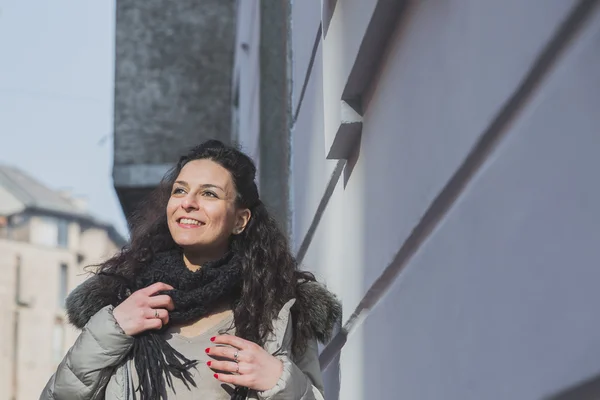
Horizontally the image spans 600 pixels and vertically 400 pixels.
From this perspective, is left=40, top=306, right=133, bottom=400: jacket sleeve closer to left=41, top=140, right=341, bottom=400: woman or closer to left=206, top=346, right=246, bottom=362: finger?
left=41, top=140, right=341, bottom=400: woman

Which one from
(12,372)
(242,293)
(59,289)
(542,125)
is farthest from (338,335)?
(59,289)

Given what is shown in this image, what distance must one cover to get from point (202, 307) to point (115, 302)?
0.81ft

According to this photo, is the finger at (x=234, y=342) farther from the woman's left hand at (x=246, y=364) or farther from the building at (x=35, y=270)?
the building at (x=35, y=270)

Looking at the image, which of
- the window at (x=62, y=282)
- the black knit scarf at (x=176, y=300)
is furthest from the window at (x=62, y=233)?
the black knit scarf at (x=176, y=300)

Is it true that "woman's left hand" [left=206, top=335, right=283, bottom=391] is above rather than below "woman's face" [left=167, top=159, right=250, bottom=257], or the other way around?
below

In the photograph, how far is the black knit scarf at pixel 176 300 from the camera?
2730 mm

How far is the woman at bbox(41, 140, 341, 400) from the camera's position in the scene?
8.77 feet

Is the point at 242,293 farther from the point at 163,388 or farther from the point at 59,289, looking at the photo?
the point at 59,289

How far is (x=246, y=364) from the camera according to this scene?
8.52ft

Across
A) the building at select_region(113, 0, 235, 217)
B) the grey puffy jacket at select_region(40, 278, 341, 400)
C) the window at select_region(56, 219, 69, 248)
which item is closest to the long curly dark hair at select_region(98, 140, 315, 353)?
the grey puffy jacket at select_region(40, 278, 341, 400)

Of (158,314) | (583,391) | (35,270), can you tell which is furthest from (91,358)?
(35,270)

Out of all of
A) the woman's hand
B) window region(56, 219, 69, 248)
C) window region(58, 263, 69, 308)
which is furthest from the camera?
window region(56, 219, 69, 248)

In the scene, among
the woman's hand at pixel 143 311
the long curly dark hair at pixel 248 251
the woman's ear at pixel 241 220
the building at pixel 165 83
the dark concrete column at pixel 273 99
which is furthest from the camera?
the building at pixel 165 83

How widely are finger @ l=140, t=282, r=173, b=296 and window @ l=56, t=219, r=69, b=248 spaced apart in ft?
151
